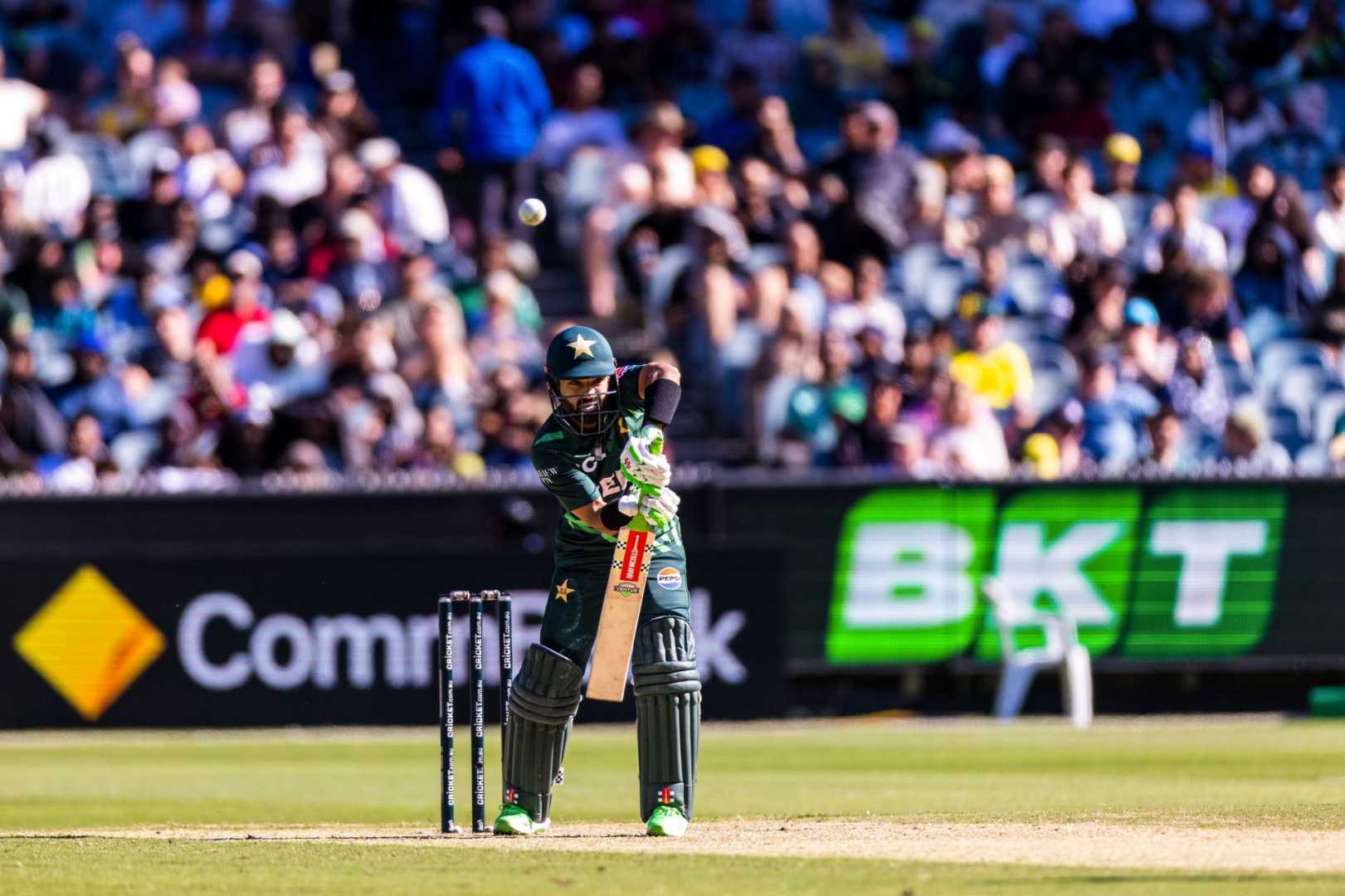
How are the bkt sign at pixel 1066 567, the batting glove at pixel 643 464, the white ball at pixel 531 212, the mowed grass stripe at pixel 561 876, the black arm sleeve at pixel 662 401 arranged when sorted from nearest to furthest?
the mowed grass stripe at pixel 561 876
the batting glove at pixel 643 464
the black arm sleeve at pixel 662 401
the white ball at pixel 531 212
the bkt sign at pixel 1066 567

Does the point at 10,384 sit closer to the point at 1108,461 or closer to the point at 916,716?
the point at 916,716

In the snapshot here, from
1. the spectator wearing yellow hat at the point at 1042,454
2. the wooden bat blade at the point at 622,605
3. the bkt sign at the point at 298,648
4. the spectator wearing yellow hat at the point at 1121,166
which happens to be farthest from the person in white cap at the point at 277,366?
the wooden bat blade at the point at 622,605

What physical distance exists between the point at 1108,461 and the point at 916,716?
8.15 ft

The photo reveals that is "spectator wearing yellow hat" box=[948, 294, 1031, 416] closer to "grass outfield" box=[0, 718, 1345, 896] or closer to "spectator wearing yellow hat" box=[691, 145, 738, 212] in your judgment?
"spectator wearing yellow hat" box=[691, 145, 738, 212]

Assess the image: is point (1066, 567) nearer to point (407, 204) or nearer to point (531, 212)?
point (407, 204)

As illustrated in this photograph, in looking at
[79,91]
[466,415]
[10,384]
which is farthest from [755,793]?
[79,91]

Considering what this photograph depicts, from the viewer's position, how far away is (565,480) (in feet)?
28.4

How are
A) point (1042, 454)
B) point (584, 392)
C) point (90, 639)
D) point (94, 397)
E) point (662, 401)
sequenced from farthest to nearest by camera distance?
point (94, 397) < point (1042, 454) < point (90, 639) < point (584, 392) < point (662, 401)

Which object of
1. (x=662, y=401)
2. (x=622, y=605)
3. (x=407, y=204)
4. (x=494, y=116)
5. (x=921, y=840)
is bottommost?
(x=921, y=840)

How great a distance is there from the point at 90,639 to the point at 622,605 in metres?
8.58

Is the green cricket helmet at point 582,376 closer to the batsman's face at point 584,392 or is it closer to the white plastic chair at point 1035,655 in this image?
the batsman's face at point 584,392

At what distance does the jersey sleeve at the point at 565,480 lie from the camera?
28.2 ft

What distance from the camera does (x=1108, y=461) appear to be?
692 inches

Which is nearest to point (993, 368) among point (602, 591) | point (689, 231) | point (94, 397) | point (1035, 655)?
point (1035, 655)
